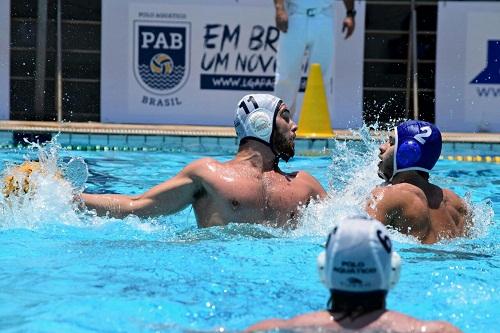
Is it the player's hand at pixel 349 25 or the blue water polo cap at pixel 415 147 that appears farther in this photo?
the player's hand at pixel 349 25

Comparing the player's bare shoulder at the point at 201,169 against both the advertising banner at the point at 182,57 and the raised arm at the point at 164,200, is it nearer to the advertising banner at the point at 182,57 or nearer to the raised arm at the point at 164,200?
the raised arm at the point at 164,200

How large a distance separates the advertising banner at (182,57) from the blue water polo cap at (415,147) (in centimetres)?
761

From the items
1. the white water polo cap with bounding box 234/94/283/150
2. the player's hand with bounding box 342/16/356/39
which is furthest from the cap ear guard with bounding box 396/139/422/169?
the player's hand with bounding box 342/16/356/39

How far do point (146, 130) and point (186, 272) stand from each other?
6777 mm

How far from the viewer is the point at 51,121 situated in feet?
38.8

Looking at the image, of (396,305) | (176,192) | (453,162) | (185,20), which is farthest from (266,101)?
(185,20)

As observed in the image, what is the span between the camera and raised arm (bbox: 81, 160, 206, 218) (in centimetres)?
455

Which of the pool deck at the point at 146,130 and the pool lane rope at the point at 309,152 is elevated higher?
the pool deck at the point at 146,130

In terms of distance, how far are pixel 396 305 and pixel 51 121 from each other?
879cm

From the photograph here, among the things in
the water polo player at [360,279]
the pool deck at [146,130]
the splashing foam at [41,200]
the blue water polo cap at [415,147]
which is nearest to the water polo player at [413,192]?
the blue water polo cap at [415,147]

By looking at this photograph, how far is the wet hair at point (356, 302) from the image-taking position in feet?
8.37

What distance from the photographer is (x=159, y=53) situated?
12.0 metres

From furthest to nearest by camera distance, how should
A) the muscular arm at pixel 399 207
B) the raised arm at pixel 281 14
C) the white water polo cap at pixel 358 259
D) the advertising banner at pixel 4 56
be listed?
the advertising banner at pixel 4 56 → the raised arm at pixel 281 14 → the muscular arm at pixel 399 207 → the white water polo cap at pixel 358 259

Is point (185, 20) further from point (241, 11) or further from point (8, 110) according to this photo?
point (8, 110)
